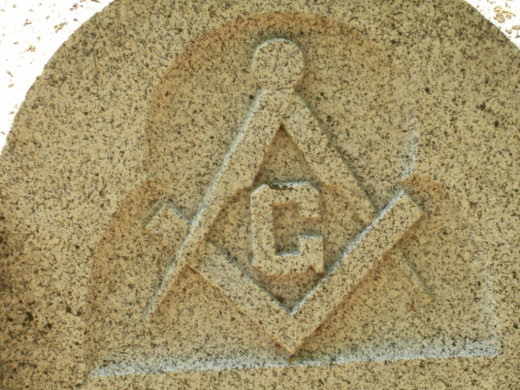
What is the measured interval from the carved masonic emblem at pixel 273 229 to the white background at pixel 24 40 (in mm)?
574

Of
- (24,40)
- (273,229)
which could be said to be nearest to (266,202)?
(273,229)

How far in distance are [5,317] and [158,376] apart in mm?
395

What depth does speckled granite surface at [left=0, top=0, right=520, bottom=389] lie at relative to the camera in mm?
1273

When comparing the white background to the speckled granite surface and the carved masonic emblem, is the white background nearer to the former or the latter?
the speckled granite surface

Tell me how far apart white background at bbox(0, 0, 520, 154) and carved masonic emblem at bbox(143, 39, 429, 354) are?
57cm

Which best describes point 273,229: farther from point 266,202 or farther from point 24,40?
point 24,40

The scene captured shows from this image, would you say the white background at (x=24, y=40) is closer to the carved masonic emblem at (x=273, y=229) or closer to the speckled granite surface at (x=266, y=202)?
the speckled granite surface at (x=266, y=202)

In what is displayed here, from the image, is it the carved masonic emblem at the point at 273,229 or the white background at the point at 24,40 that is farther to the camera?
the white background at the point at 24,40

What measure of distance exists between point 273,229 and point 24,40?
0.88m

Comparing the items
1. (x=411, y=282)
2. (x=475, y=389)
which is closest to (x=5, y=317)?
(x=411, y=282)

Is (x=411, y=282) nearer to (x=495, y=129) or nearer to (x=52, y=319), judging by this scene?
(x=495, y=129)

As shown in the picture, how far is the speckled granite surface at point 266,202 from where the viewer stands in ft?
4.18

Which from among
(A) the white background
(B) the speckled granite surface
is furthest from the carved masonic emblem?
(A) the white background

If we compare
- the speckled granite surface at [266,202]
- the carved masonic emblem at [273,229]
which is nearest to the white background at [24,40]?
the speckled granite surface at [266,202]
